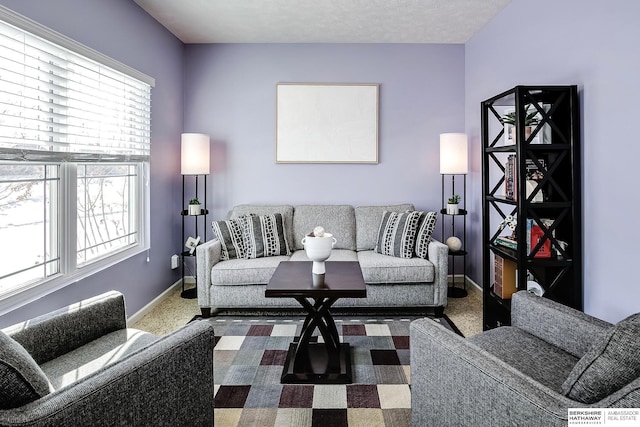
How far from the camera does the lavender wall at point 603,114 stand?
216 cm

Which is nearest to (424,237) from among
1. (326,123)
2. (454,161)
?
(454,161)

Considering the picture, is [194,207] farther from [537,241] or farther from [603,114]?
[603,114]

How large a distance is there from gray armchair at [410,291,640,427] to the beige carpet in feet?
4.45

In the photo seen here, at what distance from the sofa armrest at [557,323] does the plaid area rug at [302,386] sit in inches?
29.0

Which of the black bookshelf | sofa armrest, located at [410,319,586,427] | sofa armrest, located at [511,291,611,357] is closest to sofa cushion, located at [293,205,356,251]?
the black bookshelf

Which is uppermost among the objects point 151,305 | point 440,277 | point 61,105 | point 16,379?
point 61,105

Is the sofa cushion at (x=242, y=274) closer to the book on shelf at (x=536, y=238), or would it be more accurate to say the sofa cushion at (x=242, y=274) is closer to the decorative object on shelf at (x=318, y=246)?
the decorative object on shelf at (x=318, y=246)

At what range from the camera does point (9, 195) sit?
7.22 feet

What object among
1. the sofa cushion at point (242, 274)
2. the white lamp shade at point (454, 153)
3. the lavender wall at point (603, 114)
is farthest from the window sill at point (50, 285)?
the lavender wall at point (603, 114)

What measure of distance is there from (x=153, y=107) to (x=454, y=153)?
9.40 feet

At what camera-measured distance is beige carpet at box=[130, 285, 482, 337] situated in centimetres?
330

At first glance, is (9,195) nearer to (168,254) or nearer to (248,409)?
(248,409)

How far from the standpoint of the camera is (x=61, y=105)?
8.29 feet

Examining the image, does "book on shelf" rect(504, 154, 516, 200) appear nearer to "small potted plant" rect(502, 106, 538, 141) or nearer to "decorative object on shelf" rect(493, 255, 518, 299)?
"small potted plant" rect(502, 106, 538, 141)
